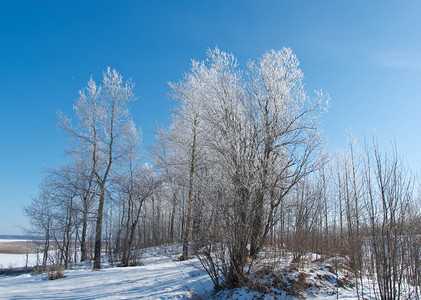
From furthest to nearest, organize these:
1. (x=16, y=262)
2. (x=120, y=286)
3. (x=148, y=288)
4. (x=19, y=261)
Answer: (x=19, y=261)
(x=16, y=262)
(x=120, y=286)
(x=148, y=288)

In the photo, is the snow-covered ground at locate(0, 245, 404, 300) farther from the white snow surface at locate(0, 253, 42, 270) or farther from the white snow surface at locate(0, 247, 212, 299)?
the white snow surface at locate(0, 253, 42, 270)

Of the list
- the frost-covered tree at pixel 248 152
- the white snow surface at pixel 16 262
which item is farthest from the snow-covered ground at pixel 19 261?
the frost-covered tree at pixel 248 152

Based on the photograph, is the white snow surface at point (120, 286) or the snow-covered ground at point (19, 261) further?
the snow-covered ground at point (19, 261)

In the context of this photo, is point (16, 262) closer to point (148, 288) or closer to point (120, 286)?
point (120, 286)

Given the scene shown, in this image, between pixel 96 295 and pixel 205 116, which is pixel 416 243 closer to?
pixel 205 116

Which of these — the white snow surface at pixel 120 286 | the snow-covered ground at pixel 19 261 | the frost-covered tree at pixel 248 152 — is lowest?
the snow-covered ground at pixel 19 261

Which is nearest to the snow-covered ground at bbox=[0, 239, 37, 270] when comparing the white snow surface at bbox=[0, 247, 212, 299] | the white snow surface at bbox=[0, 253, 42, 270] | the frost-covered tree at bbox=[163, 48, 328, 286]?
the white snow surface at bbox=[0, 253, 42, 270]

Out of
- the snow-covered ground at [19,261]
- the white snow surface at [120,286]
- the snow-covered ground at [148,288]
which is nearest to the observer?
the snow-covered ground at [148,288]

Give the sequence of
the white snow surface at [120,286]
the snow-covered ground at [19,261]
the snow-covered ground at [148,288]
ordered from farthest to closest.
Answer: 1. the snow-covered ground at [19,261]
2. the white snow surface at [120,286]
3. the snow-covered ground at [148,288]

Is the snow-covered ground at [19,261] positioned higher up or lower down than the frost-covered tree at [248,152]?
lower down

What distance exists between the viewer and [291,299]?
6.29 metres

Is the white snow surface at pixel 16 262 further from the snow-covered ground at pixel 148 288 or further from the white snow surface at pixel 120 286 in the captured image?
the snow-covered ground at pixel 148 288

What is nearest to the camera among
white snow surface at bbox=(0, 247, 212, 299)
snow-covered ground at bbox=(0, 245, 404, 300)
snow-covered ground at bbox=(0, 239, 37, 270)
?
snow-covered ground at bbox=(0, 245, 404, 300)

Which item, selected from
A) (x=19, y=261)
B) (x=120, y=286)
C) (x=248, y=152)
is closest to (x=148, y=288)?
(x=120, y=286)
